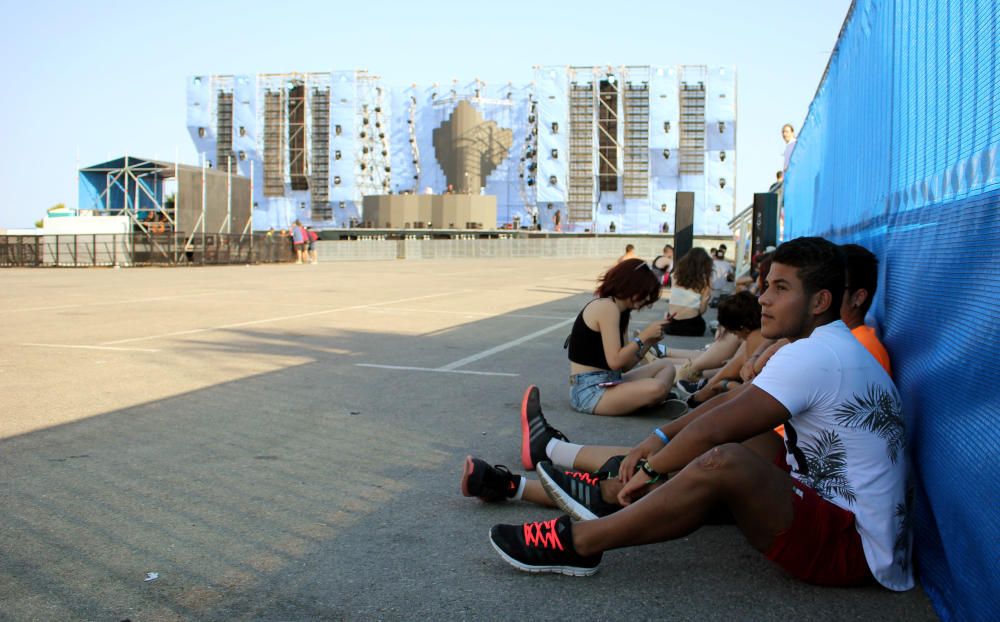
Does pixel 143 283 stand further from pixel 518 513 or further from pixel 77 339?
pixel 518 513

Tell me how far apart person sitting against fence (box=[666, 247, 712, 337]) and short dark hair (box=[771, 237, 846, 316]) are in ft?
24.5

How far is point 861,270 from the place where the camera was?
4.59 m

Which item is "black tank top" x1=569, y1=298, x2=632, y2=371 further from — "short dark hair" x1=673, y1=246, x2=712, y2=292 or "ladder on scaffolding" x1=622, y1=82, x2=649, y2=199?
"ladder on scaffolding" x1=622, y1=82, x2=649, y2=199

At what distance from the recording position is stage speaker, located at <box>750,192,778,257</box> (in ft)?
56.2

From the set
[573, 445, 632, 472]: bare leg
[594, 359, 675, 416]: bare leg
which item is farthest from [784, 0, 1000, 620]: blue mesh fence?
[594, 359, 675, 416]: bare leg

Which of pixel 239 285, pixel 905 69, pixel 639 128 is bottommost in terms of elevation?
pixel 239 285

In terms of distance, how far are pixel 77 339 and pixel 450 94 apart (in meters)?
69.9

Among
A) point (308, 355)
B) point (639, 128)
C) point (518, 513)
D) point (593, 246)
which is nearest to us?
point (518, 513)

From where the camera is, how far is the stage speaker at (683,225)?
21000 mm

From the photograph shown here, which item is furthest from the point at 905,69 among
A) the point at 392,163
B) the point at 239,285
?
the point at 392,163

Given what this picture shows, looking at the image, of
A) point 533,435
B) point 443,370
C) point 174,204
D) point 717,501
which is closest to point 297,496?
point 533,435

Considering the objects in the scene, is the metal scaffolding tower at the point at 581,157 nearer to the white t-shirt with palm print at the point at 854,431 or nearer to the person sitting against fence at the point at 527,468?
the person sitting against fence at the point at 527,468

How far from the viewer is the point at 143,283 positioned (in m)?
21.4

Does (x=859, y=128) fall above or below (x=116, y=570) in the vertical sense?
above
